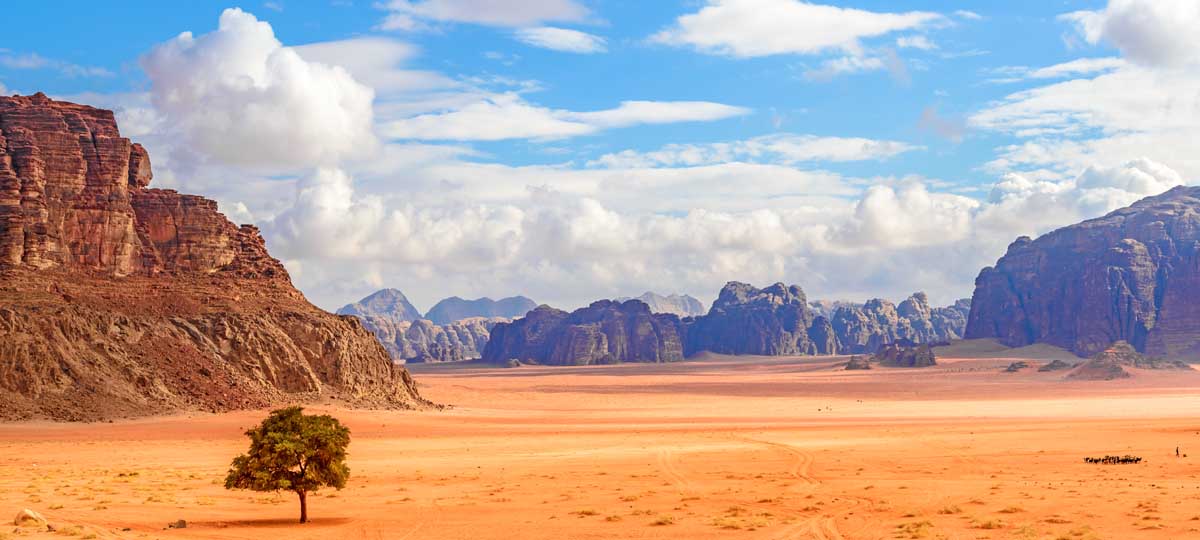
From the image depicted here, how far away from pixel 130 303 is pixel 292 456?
51552 mm

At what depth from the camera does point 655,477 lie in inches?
1582

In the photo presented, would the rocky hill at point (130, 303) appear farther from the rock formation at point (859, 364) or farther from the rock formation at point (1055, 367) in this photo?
the rock formation at point (859, 364)

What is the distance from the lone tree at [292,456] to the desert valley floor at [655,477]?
1182mm

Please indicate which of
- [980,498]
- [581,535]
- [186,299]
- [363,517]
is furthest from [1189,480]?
[186,299]

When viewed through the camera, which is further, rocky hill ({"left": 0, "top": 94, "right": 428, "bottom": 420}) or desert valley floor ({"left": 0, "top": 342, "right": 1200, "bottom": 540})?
rocky hill ({"left": 0, "top": 94, "right": 428, "bottom": 420})

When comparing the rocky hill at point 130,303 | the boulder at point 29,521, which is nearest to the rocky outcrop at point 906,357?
the rocky hill at point 130,303

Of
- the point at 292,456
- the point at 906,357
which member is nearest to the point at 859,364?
the point at 906,357

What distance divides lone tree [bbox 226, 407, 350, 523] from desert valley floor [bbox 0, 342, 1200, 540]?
118 centimetres

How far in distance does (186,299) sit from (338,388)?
12.0 meters

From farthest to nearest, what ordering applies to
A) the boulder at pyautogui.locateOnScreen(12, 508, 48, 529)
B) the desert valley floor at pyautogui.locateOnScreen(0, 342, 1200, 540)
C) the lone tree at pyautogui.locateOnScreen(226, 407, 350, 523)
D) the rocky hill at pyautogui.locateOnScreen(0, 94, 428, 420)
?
the rocky hill at pyautogui.locateOnScreen(0, 94, 428, 420) → the lone tree at pyautogui.locateOnScreen(226, 407, 350, 523) → the desert valley floor at pyautogui.locateOnScreen(0, 342, 1200, 540) → the boulder at pyautogui.locateOnScreen(12, 508, 48, 529)

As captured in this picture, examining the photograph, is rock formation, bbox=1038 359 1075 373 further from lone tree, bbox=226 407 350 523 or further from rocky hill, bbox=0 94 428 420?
lone tree, bbox=226 407 350 523

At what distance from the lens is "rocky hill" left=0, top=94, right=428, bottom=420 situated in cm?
6669

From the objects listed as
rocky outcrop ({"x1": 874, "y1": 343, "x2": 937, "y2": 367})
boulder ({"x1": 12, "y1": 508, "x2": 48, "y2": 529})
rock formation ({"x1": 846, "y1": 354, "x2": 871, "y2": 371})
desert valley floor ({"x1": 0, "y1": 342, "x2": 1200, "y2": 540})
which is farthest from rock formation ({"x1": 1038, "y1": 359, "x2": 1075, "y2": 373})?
boulder ({"x1": 12, "y1": 508, "x2": 48, "y2": 529})

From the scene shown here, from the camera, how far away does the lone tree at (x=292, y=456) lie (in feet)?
94.7
